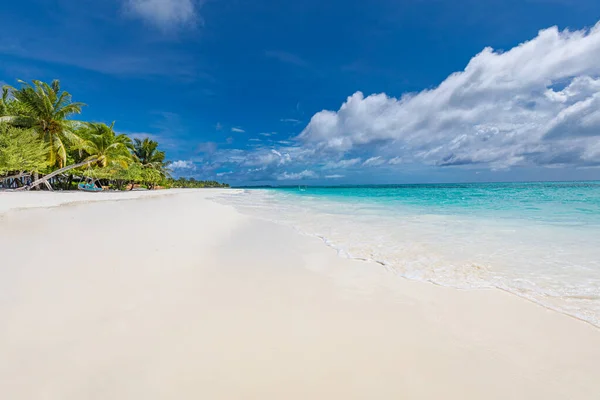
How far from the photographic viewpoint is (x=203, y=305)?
277 centimetres

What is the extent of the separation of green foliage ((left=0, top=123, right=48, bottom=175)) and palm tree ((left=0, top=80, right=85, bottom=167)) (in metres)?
1.52

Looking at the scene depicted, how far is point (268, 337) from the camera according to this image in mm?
2246

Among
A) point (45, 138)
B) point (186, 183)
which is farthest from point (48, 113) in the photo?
point (186, 183)

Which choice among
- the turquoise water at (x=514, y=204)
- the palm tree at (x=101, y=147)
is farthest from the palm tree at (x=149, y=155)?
the turquoise water at (x=514, y=204)

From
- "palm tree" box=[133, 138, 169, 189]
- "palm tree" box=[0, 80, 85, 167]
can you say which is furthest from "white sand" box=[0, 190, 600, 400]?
"palm tree" box=[133, 138, 169, 189]

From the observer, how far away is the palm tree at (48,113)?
2244 cm

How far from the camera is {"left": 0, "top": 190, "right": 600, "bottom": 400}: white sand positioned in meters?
1.71

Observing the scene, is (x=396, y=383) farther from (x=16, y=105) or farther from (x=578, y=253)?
(x=16, y=105)

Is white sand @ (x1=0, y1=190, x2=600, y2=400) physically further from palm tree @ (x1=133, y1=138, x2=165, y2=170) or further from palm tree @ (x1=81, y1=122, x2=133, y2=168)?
palm tree @ (x1=133, y1=138, x2=165, y2=170)

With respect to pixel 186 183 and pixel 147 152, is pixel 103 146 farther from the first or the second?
pixel 186 183

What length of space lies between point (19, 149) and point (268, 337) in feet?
92.7

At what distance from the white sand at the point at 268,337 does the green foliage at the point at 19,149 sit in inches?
950

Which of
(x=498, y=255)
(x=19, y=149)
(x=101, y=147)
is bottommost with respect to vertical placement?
(x=498, y=255)

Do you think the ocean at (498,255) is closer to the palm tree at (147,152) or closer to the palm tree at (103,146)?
the palm tree at (103,146)
